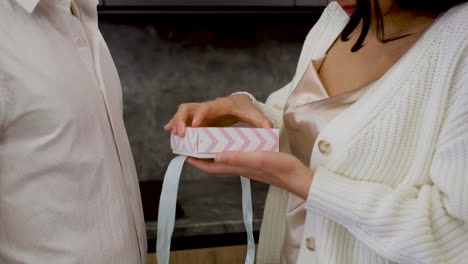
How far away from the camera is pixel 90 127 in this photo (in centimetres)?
67

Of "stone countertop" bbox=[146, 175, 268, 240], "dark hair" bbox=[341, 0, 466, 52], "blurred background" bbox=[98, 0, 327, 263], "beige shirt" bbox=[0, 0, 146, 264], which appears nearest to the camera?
"beige shirt" bbox=[0, 0, 146, 264]

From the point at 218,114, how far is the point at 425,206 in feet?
1.40

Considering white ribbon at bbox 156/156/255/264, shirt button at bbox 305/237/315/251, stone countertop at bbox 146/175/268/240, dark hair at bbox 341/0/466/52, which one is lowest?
stone countertop at bbox 146/175/268/240

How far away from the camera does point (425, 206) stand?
61 cm

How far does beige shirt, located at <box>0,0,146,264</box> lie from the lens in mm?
581

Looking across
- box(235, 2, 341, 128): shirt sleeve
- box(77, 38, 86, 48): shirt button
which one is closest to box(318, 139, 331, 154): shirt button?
box(235, 2, 341, 128): shirt sleeve

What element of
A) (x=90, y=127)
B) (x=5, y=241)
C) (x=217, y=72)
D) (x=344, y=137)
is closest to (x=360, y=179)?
(x=344, y=137)

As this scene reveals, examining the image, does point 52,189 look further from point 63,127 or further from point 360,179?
point 360,179

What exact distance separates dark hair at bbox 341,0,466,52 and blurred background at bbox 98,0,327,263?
714mm

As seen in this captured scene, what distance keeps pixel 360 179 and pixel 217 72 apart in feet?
3.61

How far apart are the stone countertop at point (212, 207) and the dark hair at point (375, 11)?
27.7 inches

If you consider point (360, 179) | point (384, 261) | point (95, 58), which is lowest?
point (384, 261)

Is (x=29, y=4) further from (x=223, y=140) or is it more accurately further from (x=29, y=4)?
(x=223, y=140)

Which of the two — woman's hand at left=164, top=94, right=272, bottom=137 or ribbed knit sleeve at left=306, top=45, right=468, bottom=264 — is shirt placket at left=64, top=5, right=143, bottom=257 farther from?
ribbed knit sleeve at left=306, top=45, right=468, bottom=264
